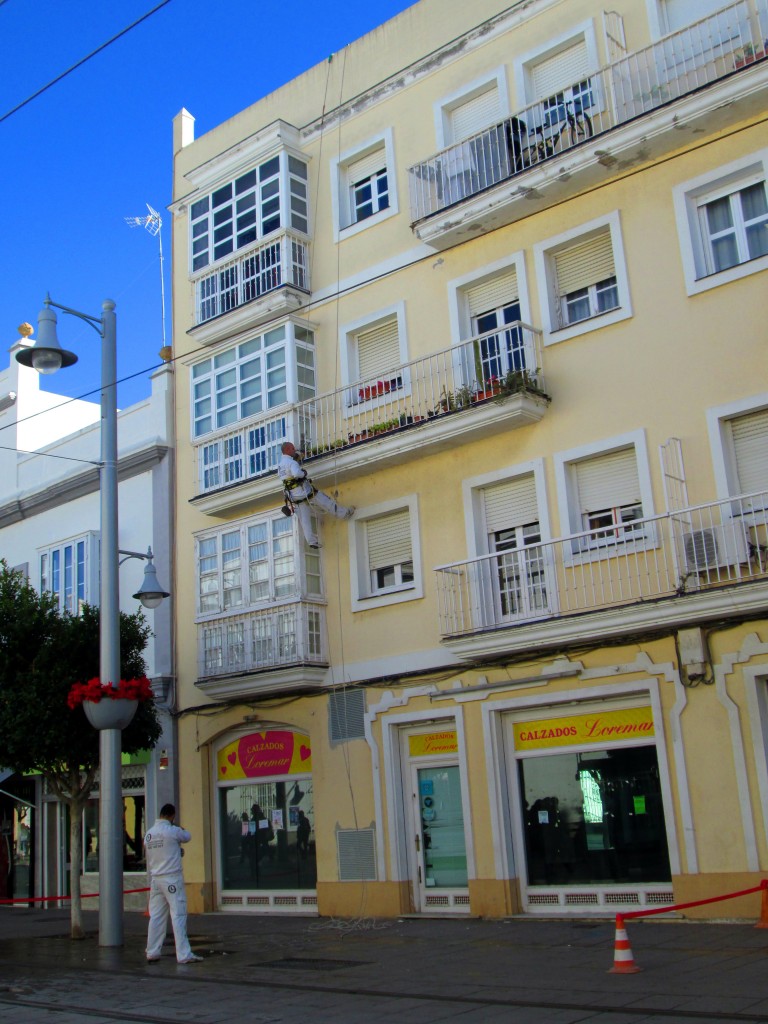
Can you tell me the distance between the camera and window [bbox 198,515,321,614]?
1852 centimetres

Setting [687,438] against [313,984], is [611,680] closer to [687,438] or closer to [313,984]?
[687,438]

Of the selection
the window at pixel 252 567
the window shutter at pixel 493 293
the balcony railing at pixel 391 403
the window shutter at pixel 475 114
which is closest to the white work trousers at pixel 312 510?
the window at pixel 252 567

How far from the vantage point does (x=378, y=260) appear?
18859 mm

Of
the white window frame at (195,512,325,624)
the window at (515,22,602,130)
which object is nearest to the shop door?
the white window frame at (195,512,325,624)

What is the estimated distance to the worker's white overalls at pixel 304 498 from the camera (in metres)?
17.6

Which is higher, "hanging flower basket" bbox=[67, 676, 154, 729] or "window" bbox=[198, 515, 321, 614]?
"window" bbox=[198, 515, 321, 614]

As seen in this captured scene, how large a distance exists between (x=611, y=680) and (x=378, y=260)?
331 inches

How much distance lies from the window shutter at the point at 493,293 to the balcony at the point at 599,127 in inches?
31.7

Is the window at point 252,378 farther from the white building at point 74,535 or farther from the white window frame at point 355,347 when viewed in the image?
the white building at point 74,535

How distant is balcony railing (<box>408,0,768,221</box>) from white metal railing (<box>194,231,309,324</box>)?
2.72 metres

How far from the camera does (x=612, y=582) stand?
14.6 m

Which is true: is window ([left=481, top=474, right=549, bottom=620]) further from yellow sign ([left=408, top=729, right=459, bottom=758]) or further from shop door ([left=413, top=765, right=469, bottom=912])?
shop door ([left=413, top=765, right=469, bottom=912])

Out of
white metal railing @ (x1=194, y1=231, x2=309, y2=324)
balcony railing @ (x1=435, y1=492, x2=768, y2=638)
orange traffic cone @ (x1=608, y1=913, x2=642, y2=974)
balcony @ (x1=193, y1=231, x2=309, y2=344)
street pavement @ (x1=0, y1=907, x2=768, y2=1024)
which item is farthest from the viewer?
white metal railing @ (x1=194, y1=231, x2=309, y2=324)

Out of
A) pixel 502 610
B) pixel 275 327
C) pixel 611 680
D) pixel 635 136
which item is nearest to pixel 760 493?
pixel 611 680
